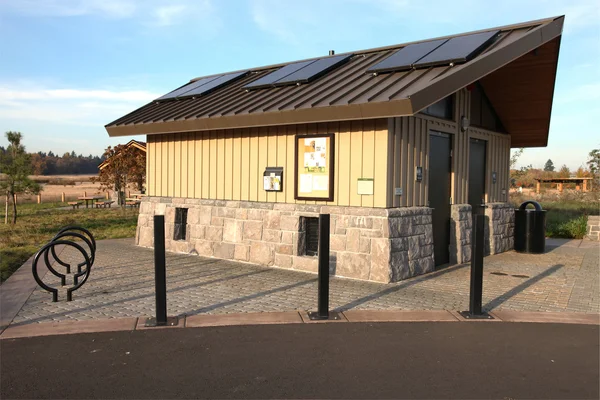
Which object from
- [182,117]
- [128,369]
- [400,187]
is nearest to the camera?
[128,369]

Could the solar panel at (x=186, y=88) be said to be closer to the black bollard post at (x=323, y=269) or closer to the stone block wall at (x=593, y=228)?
the black bollard post at (x=323, y=269)

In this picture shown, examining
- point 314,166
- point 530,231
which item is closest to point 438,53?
point 314,166

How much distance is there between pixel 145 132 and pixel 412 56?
6.22m

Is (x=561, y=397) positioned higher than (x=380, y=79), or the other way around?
(x=380, y=79)

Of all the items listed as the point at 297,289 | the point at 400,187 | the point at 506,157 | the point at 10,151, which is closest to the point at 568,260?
the point at 506,157

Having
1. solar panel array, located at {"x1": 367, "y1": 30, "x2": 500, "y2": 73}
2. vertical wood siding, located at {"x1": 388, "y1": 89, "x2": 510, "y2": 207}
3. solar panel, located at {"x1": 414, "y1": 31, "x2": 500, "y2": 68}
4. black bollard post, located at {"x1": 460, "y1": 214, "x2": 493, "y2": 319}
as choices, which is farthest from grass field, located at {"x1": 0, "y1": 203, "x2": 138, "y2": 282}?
solar panel, located at {"x1": 414, "y1": 31, "x2": 500, "y2": 68}

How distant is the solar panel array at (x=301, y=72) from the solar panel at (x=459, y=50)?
7.43ft

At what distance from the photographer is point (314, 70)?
10828mm

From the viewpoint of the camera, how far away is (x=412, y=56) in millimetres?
9508

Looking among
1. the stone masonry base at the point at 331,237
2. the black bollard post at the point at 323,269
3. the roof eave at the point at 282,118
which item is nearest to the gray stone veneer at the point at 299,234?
the stone masonry base at the point at 331,237

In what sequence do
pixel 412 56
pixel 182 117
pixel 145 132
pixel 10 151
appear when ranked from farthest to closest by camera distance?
pixel 10 151, pixel 145 132, pixel 182 117, pixel 412 56

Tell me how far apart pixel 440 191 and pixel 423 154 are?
44.8 inches

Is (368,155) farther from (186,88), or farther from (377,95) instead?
(186,88)

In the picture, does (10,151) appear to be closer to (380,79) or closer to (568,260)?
(380,79)
